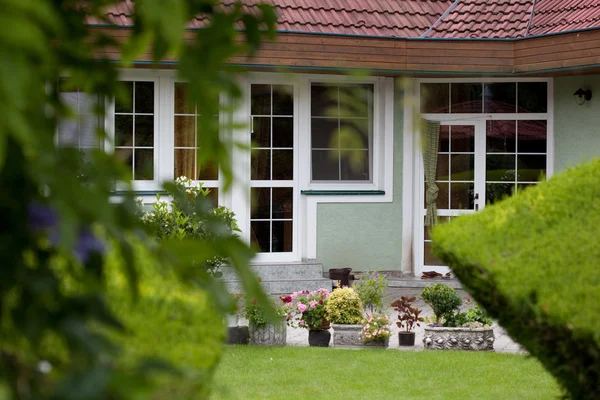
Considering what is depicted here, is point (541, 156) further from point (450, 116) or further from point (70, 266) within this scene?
point (70, 266)

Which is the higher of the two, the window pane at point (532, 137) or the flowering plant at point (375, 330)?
the window pane at point (532, 137)

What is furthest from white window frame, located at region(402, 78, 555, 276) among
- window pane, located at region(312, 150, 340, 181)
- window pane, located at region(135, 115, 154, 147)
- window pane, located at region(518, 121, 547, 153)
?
window pane, located at region(135, 115, 154, 147)

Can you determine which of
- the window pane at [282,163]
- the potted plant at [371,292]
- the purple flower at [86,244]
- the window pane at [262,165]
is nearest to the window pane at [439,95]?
the window pane at [282,163]

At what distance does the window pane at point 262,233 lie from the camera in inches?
511

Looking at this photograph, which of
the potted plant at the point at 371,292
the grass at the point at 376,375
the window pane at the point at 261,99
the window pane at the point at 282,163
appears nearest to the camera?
the grass at the point at 376,375

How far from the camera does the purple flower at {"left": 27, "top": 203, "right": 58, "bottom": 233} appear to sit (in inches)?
42.9

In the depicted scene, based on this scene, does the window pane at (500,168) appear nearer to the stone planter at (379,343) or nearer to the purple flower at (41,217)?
the stone planter at (379,343)

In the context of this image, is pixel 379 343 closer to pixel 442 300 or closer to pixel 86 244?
pixel 442 300

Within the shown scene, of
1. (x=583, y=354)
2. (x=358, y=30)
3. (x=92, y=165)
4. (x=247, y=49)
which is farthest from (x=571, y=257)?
(x=358, y=30)

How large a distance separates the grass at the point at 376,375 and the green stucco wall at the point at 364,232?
459 cm

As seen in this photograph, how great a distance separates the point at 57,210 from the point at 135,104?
38.4 ft

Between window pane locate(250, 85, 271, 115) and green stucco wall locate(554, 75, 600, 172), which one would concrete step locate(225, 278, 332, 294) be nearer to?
window pane locate(250, 85, 271, 115)

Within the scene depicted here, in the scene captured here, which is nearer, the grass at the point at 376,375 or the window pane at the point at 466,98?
the grass at the point at 376,375

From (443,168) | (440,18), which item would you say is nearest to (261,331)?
(443,168)
